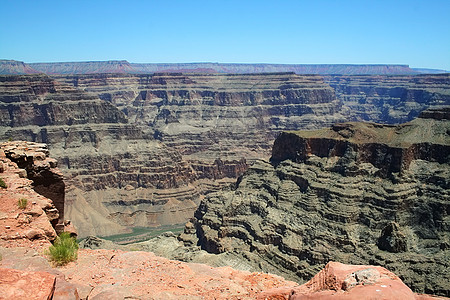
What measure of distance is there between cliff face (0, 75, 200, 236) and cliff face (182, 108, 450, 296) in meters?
40.1

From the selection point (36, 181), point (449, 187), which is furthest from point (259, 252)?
point (36, 181)

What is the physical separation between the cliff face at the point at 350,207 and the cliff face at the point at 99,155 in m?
40.1

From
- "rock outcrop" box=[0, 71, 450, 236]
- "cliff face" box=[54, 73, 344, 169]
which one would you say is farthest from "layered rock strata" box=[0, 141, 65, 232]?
"cliff face" box=[54, 73, 344, 169]

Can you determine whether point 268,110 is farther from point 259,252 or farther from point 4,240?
point 4,240

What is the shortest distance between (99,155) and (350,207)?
250 ft

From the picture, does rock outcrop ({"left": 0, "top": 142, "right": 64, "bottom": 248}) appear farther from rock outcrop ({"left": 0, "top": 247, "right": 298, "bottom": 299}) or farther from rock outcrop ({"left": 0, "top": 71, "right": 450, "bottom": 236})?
rock outcrop ({"left": 0, "top": 71, "right": 450, "bottom": 236})

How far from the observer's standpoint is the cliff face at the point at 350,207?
49625 mm

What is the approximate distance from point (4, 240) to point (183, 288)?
5.80 m

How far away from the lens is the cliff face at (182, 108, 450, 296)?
4962 centimetres

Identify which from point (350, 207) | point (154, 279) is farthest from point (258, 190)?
point (154, 279)

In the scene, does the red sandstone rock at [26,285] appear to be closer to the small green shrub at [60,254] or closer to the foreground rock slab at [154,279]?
the foreground rock slab at [154,279]

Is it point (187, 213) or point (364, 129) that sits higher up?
point (364, 129)

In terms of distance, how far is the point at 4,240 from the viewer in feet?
46.5

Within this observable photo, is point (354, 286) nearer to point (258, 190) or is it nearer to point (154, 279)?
point (154, 279)
